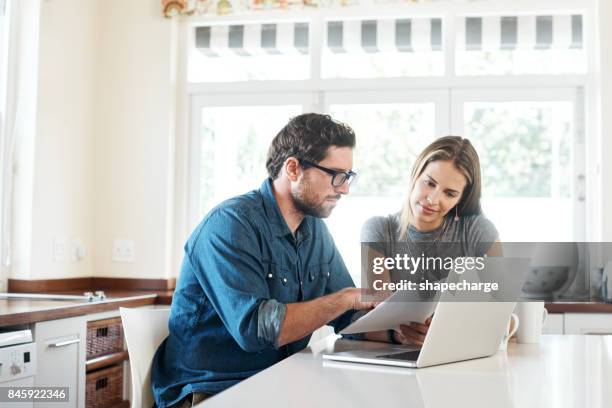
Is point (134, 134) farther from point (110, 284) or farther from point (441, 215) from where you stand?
point (441, 215)

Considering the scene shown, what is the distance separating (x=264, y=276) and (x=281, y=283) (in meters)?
0.09

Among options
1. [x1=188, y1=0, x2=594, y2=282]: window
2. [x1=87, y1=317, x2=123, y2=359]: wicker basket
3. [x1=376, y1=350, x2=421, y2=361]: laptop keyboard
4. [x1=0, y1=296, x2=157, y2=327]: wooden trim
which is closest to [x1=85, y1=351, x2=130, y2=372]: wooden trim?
[x1=87, y1=317, x2=123, y2=359]: wicker basket

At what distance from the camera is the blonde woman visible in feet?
8.19

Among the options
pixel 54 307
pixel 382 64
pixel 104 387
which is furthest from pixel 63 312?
pixel 382 64

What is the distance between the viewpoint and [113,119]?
387 centimetres

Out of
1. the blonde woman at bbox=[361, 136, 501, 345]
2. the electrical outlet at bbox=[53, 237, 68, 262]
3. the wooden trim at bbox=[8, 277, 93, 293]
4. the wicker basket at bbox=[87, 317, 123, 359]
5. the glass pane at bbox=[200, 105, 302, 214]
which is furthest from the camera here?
the glass pane at bbox=[200, 105, 302, 214]

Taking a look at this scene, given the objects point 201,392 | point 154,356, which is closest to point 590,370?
point 201,392

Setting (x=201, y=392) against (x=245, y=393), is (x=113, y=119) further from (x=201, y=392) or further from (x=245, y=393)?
(x=245, y=393)

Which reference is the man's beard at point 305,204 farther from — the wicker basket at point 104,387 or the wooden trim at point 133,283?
the wooden trim at point 133,283

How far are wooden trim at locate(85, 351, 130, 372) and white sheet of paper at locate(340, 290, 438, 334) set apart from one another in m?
1.63

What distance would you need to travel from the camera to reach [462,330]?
1.51 meters

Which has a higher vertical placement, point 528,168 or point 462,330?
point 528,168

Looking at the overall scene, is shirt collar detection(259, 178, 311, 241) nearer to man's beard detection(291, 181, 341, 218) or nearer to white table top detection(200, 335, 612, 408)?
man's beard detection(291, 181, 341, 218)

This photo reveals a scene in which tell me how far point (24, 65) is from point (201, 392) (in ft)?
7.58
